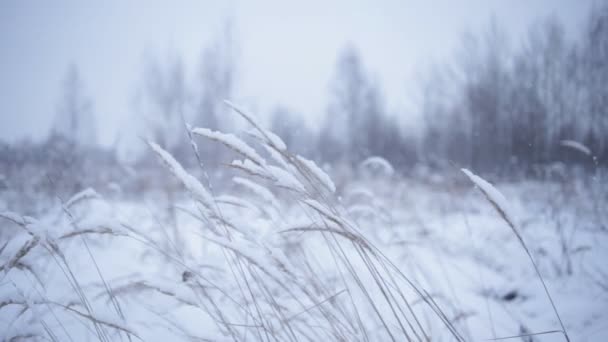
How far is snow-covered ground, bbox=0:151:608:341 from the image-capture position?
27.2 inches

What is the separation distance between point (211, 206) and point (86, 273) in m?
1.80

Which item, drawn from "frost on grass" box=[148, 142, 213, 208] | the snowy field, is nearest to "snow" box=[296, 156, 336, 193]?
the snowy field

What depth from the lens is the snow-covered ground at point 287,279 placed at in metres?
0.69

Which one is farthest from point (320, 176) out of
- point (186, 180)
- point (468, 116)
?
point (468, 116)

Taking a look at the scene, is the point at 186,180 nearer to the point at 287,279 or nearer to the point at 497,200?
the point at 287,279

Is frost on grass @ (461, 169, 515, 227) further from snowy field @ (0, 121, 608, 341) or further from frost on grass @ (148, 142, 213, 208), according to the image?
frost on grass @ (148, 142, 213, 208)

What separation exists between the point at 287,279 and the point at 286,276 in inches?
1.2

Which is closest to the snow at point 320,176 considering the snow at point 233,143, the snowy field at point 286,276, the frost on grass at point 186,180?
the snowy field at point 286,276

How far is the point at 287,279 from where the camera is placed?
0.83m

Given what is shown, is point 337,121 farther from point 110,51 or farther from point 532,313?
point 110,51

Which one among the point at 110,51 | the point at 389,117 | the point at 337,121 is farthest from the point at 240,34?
the point at 110,51

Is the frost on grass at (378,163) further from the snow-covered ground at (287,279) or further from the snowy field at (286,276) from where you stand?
the snow-covered ground at (287,279)

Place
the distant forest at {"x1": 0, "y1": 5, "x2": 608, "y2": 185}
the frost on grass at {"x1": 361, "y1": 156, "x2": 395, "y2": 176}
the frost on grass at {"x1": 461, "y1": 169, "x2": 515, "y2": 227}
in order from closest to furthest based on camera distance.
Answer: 1. the frost on grass at {"x1": 461, "y1": 169, "x2": 515, "y2": 227}
2. the frost on grass at {"x1": 361, "y1": 156, "x2": 395, "y2": 176}
3. the distant forest at {"x1": 0, "y1": 5, "x2": 608, "y2": 185}

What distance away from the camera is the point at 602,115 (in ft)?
21.7
